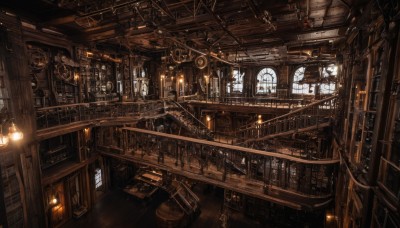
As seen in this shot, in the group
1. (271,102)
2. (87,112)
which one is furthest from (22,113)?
(271,102)

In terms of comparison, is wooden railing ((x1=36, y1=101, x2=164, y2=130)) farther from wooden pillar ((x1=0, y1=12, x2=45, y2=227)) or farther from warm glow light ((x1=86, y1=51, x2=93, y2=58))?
warm glow light ((x1=86, y1=51, x2=93, y2=58))

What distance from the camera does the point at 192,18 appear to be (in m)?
6.97

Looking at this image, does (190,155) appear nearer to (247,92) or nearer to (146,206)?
(146,206)

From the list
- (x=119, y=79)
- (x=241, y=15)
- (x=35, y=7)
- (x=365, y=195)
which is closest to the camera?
(x=365, y=195)

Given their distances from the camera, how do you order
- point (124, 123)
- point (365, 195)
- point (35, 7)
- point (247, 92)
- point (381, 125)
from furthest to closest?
1. point (247, 92)
2. point (124, 123)
3. point (35, 7)
4. point (365, 195)
5. point (381, 125)

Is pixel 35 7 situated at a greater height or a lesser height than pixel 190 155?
greater

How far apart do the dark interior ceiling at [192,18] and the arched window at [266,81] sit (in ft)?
36.0

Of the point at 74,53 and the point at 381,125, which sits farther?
the point at 74,53

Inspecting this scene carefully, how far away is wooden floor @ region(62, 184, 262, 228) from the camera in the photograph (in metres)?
10.1

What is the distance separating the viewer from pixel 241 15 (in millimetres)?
7371

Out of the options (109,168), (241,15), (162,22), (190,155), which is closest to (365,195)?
(190,155)

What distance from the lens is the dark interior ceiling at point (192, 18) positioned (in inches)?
256

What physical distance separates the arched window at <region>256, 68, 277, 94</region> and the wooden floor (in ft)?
45.8

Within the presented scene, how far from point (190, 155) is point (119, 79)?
1146 centimetres
